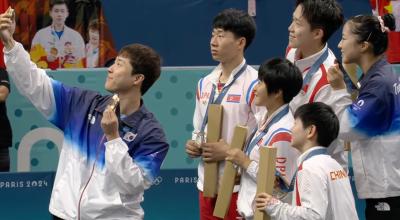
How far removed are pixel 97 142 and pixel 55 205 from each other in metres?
0.39

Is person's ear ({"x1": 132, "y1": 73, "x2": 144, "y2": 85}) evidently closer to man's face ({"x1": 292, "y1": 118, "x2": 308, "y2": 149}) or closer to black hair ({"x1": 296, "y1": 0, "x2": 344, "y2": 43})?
man's face ({"x1": 292, "y1": 118, "x2": 308, "y2": 149})

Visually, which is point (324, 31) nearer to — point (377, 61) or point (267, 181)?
point (377, 61)

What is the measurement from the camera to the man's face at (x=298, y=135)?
5008mm

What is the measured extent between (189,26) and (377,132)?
16.8ft

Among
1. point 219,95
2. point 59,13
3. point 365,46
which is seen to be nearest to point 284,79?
point 365,46

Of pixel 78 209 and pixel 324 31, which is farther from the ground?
pixel 324 31

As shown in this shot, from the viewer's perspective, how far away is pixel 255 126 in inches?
233

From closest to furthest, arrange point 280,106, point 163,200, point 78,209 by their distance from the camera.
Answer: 1. point 78,209
2. point 280,106
3. point 163,200

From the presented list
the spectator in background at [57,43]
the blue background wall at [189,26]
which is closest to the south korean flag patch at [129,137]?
the spectator in background at [57,43]

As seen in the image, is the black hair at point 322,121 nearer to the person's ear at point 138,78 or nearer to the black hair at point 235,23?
the person's ear at point 138,78

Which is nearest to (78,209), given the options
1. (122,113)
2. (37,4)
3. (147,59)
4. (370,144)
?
(122,113)

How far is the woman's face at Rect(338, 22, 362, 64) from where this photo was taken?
5629mm

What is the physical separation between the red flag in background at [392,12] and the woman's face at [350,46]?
14.9 feet

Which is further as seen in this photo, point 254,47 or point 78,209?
point 254,47
